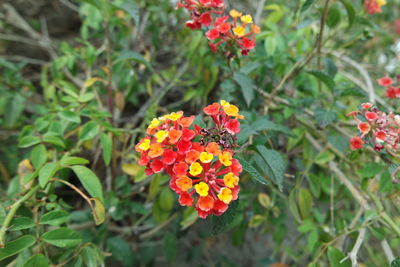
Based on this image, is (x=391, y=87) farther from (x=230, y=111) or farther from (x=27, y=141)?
(x=27, y=141)

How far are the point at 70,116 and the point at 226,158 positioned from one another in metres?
0.56

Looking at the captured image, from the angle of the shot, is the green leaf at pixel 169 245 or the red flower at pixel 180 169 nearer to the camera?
the red flower at pixel 180 169

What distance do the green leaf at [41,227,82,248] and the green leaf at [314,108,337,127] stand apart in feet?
2.49

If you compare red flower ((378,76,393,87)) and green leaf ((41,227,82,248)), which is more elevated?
red flower ((378,76,393,87))

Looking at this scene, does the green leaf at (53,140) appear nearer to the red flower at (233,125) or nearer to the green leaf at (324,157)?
the red flower at (233,125)

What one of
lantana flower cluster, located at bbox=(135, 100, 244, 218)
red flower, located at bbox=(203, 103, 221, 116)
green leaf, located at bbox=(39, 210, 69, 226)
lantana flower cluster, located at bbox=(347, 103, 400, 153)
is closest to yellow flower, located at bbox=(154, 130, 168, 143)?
lantana flower cluster, located at bbox=(135, 100, 244, 218)

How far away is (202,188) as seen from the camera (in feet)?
1.95

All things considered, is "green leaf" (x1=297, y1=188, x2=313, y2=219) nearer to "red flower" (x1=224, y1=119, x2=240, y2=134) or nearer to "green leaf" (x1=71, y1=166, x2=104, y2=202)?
"red flower" (x1=224, y1=119, x2=240, y2=134)

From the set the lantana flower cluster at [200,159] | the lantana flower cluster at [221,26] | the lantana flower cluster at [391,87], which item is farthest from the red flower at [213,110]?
the lantana flower cluster at [391,87]

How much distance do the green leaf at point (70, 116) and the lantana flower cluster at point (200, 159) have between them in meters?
0.36

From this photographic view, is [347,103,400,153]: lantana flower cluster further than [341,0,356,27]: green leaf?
No

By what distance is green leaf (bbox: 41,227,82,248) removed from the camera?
2.32ft

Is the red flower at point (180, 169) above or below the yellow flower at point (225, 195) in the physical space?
above

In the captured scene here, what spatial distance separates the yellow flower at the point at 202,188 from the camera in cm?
59
